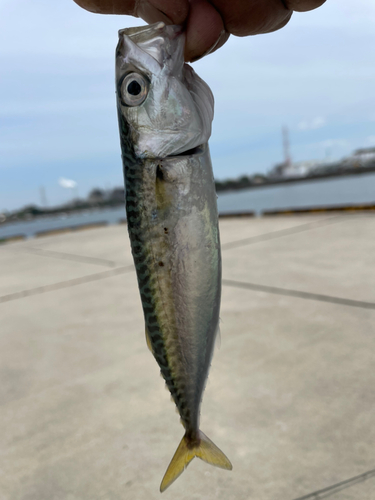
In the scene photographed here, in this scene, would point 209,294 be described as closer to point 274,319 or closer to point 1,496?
point 1,496

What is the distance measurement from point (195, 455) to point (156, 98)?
94 cm

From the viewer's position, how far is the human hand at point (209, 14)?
1.14 metres

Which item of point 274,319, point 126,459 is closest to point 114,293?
point 274,319

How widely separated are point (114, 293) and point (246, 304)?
1568 millimetres

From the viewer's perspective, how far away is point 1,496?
1765mm

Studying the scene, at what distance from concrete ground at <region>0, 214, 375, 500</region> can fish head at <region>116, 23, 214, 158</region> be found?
135 cm

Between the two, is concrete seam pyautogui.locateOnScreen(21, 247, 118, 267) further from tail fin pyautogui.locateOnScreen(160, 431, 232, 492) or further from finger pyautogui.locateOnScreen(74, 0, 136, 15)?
tail fin pyautogui.locateOnScreen(160, 431, 232, 492)

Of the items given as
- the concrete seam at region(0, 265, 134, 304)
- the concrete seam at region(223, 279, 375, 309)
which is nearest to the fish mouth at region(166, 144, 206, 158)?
the concrete seam at region(223, 279, 375, 309)

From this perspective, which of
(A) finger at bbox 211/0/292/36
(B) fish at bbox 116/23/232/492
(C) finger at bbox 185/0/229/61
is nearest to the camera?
(B) fish at bbox 116/23/232/492

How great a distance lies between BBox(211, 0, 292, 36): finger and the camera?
1.30 m

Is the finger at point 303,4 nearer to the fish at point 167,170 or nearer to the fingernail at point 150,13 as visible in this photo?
the fingernail at point 150,13

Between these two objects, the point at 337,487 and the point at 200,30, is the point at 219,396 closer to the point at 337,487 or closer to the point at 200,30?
the point at 337,487

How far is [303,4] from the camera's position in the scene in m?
1.42

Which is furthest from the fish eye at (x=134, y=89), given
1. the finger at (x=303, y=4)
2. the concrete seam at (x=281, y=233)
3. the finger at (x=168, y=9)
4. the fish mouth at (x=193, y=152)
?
the concrete seam at (x=281, y=233)
